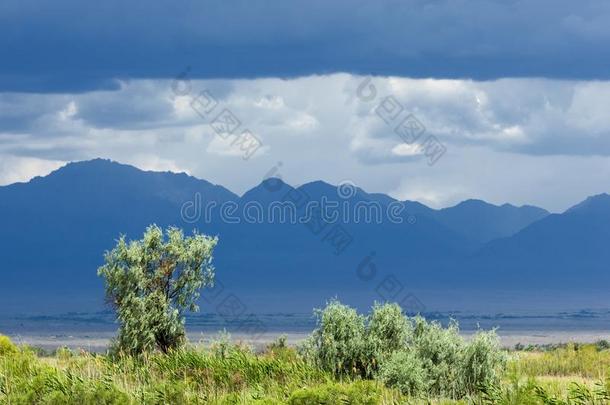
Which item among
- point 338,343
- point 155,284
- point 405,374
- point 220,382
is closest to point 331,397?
point 405,374

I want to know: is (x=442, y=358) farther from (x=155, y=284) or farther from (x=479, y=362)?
(x=155, y=284)

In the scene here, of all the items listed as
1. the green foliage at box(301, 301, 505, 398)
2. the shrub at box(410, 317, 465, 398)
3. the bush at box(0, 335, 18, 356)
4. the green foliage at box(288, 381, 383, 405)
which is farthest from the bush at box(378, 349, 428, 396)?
the bush at box(0, 335, 18, 356)

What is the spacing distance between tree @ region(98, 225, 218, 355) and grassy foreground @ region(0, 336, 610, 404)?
129cm

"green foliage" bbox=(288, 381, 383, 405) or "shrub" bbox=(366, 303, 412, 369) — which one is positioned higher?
"shrub" bbox=(366, 303, 412, 369)

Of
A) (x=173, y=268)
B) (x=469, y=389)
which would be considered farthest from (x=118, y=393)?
(x=173, y=268)

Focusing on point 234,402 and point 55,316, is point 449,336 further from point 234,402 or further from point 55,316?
point 55,316

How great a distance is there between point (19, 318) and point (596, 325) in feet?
277

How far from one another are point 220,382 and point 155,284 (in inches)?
275

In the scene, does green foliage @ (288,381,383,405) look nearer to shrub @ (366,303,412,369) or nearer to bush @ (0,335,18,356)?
shrub @ (366,303,412,369)

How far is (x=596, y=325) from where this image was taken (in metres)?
156

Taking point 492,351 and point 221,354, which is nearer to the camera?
point 492,351

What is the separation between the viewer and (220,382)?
2803 cm

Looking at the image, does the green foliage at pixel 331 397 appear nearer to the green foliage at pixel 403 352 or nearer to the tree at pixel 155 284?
the green foliage at pixel 403 352

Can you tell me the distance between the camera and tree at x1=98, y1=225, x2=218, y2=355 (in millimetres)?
33781
